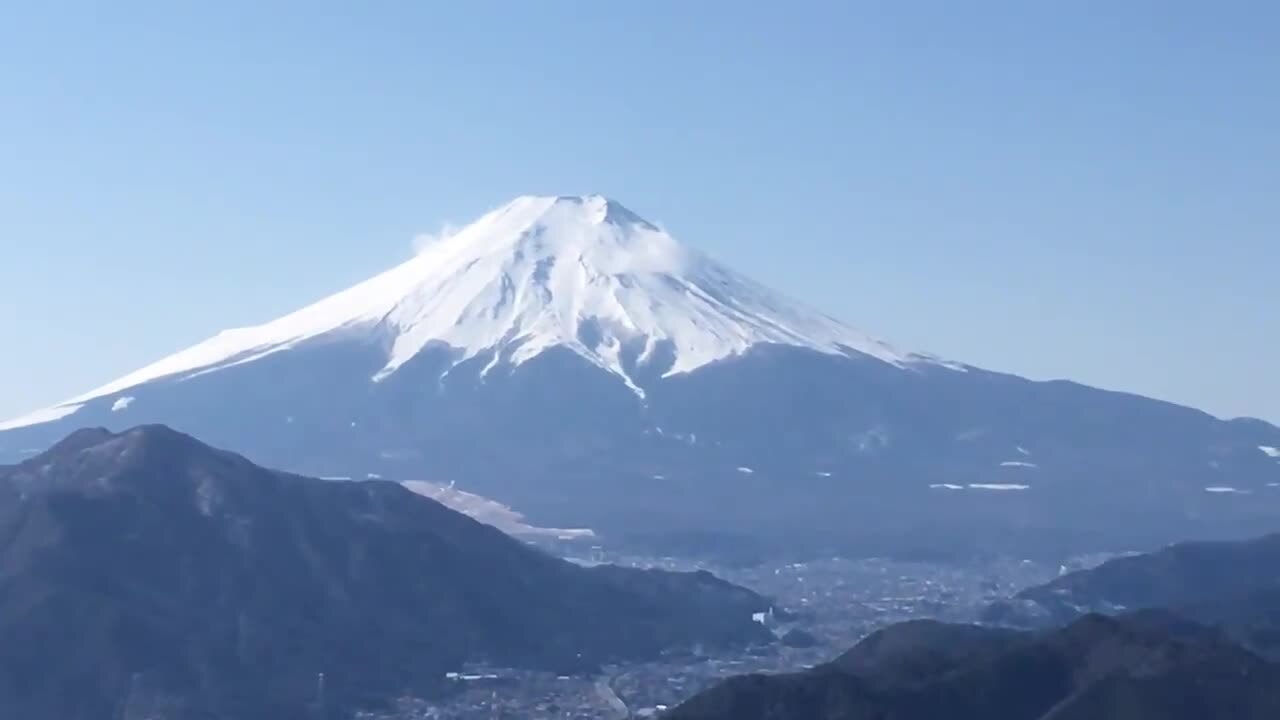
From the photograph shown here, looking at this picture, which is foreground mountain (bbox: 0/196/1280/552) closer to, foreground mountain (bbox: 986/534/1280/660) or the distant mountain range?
foreground mountain (bbox: 986/534/1280/660)

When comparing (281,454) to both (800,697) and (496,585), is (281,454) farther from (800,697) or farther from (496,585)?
(800,697)

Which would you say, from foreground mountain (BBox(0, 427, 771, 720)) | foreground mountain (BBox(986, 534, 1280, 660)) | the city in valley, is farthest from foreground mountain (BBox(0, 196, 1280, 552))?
foreground mountain (BBox(0, 427, 771, 720))

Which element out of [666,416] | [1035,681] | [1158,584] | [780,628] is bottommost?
[780,628]

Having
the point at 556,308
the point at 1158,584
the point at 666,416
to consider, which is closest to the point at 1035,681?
the point at 1158,584

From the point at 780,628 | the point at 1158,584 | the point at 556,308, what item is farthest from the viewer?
the point at 556,308

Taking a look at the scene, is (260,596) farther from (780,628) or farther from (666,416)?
(666,416)
